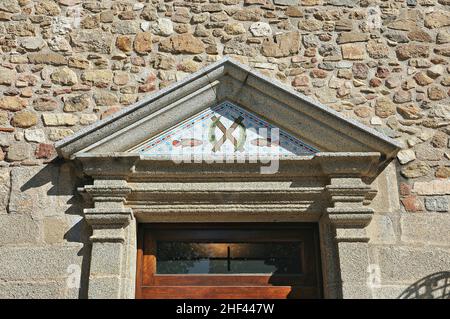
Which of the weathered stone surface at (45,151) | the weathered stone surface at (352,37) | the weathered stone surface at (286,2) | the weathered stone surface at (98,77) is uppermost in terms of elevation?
the weathered stone surface at (286,2)

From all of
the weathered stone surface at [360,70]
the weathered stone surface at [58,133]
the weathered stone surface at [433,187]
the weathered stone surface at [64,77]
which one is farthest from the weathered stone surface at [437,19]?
the weathered stone surface at [58,133]

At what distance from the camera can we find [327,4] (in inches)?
164

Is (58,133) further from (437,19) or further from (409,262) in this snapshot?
(437,19)

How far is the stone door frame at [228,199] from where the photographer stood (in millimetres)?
3379

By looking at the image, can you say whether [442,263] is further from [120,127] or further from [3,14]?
[3,14]

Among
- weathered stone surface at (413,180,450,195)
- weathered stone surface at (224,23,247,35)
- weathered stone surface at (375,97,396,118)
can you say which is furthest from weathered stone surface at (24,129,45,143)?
weathered stone surface at (413,180,450,195)

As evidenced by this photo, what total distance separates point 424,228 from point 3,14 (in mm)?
3408

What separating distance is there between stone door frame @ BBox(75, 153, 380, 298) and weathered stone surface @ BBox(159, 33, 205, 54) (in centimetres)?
95

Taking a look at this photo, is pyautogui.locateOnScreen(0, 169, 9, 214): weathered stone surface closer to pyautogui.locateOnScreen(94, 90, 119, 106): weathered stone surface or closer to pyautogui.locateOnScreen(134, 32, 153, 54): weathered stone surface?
pyautogui.locateOnScreen(94, 90, 119, 106): weathered stone surface

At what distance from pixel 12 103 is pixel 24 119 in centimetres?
16

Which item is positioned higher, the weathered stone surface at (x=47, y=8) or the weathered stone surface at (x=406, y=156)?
the weathered stone surface at (x=47, y=8)

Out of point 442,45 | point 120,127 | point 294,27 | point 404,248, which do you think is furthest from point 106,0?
point 404,248

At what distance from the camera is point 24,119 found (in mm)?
3807

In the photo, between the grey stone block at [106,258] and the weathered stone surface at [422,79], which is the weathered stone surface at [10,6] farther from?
the weathered stone surface at [422,79]
